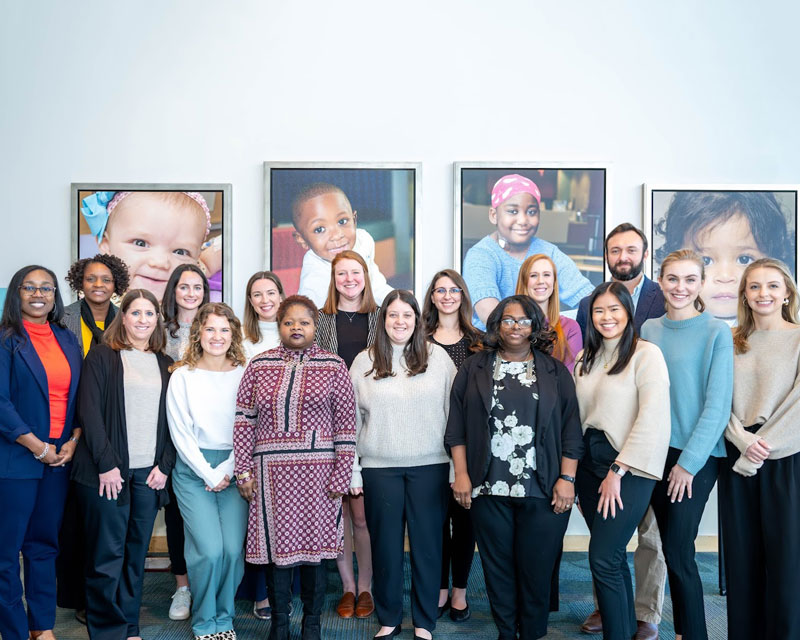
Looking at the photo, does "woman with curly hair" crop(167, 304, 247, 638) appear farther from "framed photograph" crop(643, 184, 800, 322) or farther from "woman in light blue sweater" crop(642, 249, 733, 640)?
"framed photograph" crop(643, 184, 800, 322)

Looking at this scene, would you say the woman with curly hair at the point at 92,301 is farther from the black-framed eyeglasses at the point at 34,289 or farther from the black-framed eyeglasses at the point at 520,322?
the black-framed eyeglasses at the point at 520,322

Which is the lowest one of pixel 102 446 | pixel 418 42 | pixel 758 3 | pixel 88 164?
pixel 102 446

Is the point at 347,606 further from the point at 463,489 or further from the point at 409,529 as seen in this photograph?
the point at 463,489

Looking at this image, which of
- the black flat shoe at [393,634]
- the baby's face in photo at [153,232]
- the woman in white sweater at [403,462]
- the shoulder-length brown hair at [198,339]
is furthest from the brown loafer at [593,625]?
the baby's face in photo at [153,232]

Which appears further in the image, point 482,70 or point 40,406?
point 482,70

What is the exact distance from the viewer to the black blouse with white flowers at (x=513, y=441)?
2.71m

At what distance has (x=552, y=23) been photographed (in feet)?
14.4

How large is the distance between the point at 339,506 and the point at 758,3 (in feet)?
14.2

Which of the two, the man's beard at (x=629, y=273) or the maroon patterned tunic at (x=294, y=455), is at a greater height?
the man's beard at (x=629, y=273)

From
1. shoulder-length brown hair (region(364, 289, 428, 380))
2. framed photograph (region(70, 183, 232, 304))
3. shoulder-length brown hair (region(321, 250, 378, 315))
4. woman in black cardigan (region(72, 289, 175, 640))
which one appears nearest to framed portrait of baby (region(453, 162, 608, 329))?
shoulder-length brown hair (region(321, 250, 378, 315))

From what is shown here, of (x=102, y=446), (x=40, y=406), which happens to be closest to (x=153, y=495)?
(x=102, y=446)

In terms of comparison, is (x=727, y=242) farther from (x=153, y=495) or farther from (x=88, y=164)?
(x=88, y=164)

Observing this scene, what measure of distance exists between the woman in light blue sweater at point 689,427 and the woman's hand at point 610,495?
231mm

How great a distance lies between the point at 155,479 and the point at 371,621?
1320mm
